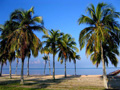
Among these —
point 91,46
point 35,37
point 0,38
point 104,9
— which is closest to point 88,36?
point 91,46

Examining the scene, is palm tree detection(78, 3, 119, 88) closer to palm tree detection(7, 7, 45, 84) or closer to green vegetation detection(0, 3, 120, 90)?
green vegetation detection(0, 3, 120, 90)

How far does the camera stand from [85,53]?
1581 centimetres

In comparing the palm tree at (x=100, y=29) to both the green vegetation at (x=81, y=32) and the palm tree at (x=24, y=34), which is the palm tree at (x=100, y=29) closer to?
the green vegetation at (x=81, y=32)

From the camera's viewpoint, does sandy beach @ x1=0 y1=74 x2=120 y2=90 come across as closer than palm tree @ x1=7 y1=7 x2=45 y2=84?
Yes

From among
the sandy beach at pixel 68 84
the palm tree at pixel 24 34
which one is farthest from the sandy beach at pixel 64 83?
the palm tree at pixel 24 34

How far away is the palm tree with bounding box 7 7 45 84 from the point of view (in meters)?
16.6

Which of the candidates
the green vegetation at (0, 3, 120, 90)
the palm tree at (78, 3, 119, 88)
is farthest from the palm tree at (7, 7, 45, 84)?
the palm tree at (78, 3, 119, 88)

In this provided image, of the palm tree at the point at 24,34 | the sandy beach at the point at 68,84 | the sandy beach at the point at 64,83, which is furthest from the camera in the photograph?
the palm tree at the point at 24,34

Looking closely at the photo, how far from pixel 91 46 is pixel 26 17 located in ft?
30.0

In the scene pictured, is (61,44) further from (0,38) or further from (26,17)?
(0,38)

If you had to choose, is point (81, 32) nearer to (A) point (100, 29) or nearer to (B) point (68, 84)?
(A) point (100, 29)

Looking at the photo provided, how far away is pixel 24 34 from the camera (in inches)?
659

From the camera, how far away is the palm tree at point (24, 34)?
16.6m

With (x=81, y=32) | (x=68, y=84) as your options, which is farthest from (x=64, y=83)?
(x=81, y=32)
